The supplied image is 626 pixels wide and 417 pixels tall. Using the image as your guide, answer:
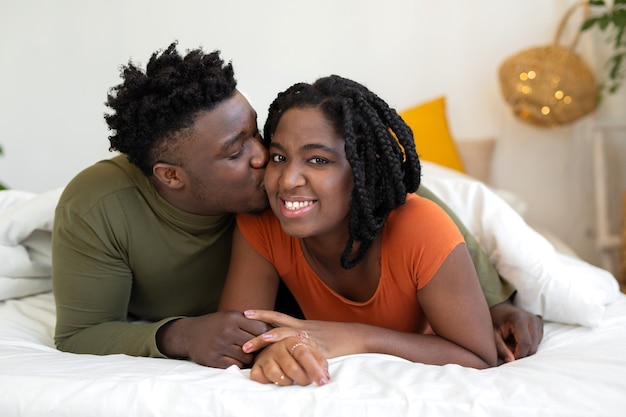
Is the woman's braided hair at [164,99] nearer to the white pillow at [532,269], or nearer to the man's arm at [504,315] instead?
the man's arm at [504,315]

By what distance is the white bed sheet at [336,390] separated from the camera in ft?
3.45

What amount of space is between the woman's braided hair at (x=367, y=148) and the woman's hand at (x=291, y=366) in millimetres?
251

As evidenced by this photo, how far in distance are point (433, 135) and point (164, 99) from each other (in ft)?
5.60

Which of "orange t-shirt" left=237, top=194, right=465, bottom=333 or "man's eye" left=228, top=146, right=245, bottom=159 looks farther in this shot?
"man's eye" left=228, top=146, right=245, bottom=159

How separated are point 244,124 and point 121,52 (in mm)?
1690

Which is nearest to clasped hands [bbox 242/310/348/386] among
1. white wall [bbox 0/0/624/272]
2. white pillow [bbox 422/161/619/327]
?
white pillow [bbox 422/161/619/327]

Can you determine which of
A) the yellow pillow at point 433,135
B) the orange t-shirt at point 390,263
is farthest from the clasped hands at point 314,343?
the yellow pillow at point 433,135

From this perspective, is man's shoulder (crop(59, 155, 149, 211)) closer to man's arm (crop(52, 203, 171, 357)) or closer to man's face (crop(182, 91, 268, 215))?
man's arm (crop(52, 203, 171, 357))

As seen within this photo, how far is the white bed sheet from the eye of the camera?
3.45 ft

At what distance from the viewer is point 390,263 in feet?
4.51

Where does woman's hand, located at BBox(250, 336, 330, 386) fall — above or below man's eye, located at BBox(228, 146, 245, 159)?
below

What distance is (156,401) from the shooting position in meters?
1.09

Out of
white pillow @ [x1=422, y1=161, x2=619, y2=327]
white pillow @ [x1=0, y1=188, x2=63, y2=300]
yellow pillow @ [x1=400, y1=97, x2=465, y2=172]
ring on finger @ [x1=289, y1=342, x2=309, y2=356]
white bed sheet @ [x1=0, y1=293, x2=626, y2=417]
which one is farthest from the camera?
yellow pillow @ [x1=400, y1=97, x2=465, y2=172]

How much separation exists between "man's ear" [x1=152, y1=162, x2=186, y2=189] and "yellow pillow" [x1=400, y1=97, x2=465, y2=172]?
157cm
